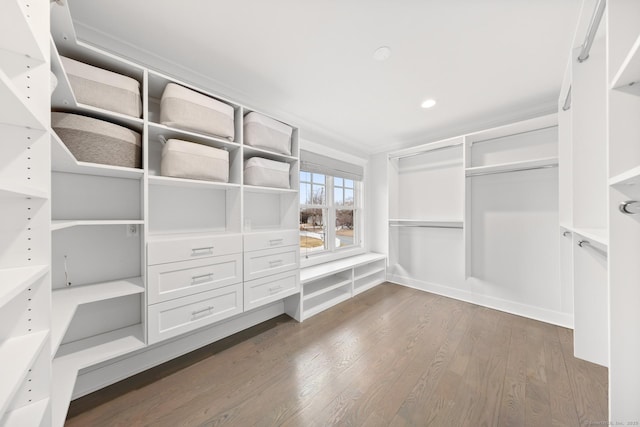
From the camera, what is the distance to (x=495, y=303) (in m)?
2.85

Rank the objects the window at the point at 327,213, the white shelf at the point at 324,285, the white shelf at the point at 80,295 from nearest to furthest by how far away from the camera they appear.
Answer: the white shelf at the point at 80,295 → the white shelf at the point at 324,285 → the window at the point at 327,213

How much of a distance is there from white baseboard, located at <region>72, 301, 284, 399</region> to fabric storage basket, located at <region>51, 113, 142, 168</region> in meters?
1.41

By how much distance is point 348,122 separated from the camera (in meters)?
3.01

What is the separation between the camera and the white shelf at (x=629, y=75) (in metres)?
0.71

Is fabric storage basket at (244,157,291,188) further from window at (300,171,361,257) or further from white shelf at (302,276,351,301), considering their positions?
white shelf at (302,276,351,301)

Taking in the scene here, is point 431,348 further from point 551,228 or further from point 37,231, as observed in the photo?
point 37,231

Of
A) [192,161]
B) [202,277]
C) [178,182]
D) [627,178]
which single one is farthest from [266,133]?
[627,178]

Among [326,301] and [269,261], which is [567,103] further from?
[326,301]

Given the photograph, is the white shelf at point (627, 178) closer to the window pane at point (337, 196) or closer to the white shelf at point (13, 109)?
the white shelf at point (13, 109)

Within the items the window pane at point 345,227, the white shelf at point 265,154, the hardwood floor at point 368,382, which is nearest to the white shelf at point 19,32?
the white shelf at point 265,154

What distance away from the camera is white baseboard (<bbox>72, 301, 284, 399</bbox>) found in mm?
1519

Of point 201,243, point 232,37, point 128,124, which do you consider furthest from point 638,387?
point 128,124

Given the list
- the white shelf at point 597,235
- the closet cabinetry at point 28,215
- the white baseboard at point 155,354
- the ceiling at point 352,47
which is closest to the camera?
the closet cabinetry at point 28,215

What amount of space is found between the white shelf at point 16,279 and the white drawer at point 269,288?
54.7 inches
